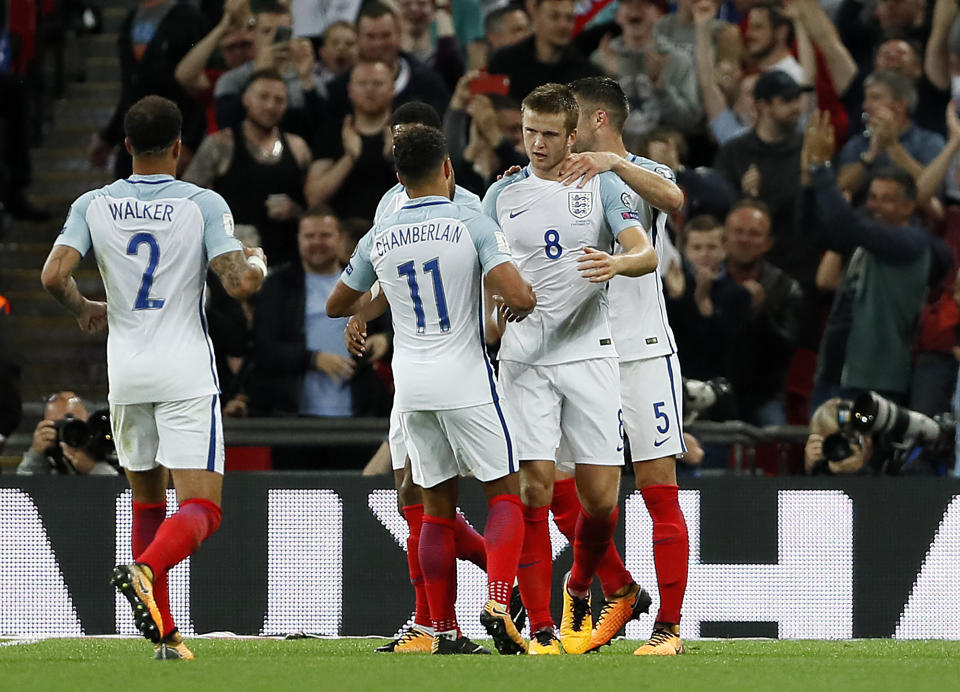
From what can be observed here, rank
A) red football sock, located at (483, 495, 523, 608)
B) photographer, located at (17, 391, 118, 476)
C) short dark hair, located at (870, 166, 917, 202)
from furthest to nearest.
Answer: short dark hair, located at (870, 166, 917, 202), photographer, located at (17, 391, 118, 476), red football sock, located at (483, 495, 523, 608)

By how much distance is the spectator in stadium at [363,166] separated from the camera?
1165 cm

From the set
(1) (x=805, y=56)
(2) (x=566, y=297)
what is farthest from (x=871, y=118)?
(2) (x=566, y=297)

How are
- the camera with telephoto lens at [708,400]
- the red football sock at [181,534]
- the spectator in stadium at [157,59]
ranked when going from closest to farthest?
the red football sock at [181,534], the camera with telephoto lens at [708,400], the spectator in stadium at [157,59]

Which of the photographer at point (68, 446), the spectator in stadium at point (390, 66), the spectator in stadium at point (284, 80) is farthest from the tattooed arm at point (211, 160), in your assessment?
the photographer at point (68, 446)

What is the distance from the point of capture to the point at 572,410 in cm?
726

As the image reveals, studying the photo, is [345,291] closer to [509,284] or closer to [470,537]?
[509,284]

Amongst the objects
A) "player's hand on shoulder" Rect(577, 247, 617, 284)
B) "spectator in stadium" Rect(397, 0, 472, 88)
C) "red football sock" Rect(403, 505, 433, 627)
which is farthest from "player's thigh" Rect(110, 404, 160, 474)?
"spectator in stadium" Rect(397, 0, 472, 88)

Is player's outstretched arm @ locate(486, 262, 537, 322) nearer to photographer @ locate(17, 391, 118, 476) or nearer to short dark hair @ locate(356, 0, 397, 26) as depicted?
photographer @ locate(17, 391, 118, 476)

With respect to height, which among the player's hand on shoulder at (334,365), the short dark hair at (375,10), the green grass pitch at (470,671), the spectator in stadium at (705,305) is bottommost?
the green grass pitch at (470,671)

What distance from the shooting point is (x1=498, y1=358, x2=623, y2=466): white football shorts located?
7199 millimetres

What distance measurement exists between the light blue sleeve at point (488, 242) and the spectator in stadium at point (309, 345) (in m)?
3.59

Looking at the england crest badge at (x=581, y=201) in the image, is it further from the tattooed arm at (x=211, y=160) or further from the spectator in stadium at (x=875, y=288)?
the tattooed arm at (x=211, y=160)

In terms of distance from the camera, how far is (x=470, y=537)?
7.73 metres

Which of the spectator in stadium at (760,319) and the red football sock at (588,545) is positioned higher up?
the spectator in stadium at (760,319)
